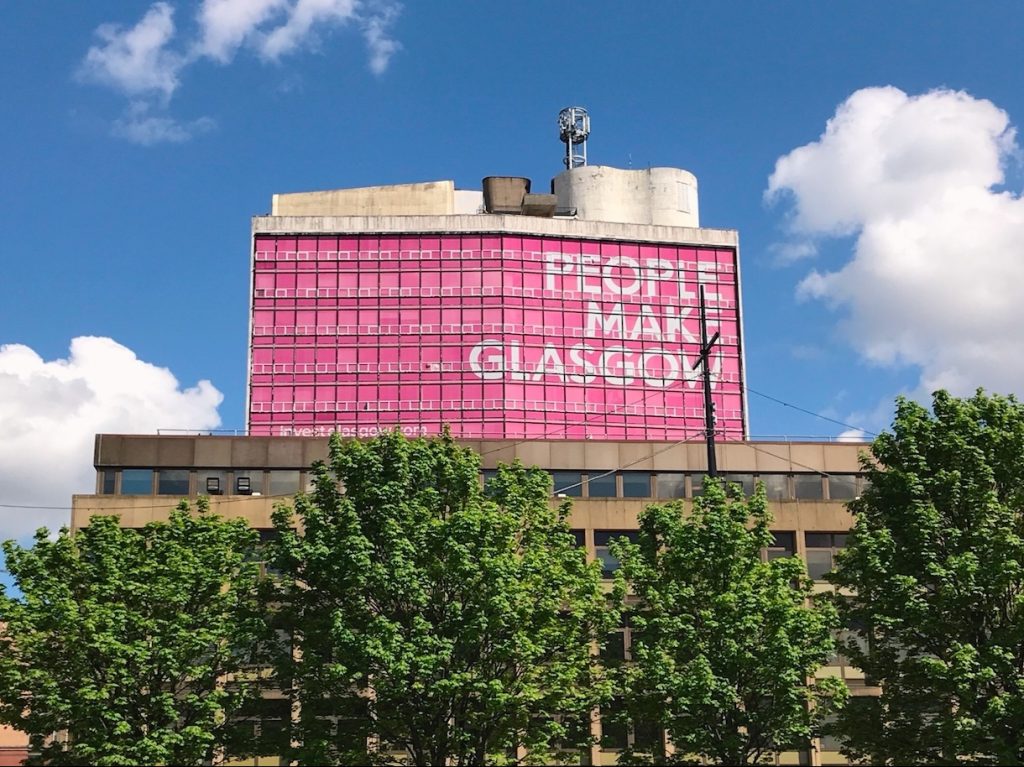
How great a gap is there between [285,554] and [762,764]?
1574 cm

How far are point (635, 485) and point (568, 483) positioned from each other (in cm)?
329

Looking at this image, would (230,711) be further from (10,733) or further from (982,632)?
(10,733)

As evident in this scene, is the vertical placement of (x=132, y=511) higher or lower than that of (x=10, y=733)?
higher

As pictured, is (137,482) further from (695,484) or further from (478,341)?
(478,341)

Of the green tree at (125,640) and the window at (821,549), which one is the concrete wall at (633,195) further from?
the green tree at (125,640)

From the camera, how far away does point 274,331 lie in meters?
92.9

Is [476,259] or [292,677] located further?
[476,259]

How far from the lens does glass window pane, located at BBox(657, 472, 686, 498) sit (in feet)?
193

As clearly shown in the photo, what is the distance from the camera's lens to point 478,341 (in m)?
92.5

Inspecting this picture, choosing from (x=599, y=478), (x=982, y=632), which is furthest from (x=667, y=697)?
(x=599, y=478)

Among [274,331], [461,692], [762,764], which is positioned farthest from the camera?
[274,331]

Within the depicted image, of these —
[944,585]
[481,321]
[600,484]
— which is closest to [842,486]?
[600,484]

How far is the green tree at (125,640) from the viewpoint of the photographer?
34.8 m

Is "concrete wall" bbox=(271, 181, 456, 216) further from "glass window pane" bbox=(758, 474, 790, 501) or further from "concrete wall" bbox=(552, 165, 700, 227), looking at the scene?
"glass window pane" bbox=(758, 474, 790, 501)
